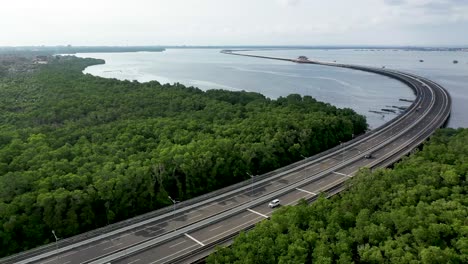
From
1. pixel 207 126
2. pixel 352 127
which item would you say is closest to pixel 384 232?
pixel 207 126

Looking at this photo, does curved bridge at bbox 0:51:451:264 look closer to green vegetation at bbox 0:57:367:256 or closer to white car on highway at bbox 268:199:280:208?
white car on highway at bbox 268:199:280:208

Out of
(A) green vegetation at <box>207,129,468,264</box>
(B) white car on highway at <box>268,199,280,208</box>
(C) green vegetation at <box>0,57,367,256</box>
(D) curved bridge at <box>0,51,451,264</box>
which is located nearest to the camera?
(A) green vegetation at <box>207,129,468,264</box>

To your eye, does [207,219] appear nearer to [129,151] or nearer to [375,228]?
[375,228]

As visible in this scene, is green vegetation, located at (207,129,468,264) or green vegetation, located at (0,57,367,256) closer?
green vegetation, located at (207,129,468,264)

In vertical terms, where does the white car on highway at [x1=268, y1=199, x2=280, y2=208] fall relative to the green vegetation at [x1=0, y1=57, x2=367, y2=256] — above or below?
below

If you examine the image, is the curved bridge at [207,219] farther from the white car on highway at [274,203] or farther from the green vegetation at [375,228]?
the green vegetation at [375,228]

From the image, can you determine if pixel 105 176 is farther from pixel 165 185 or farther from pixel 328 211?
pixel 328 211

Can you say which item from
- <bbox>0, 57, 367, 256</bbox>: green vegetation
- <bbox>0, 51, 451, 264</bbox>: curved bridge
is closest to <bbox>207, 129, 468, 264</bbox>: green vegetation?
<bbox>0, 51, 451, 264</bbox>: curved bridge
